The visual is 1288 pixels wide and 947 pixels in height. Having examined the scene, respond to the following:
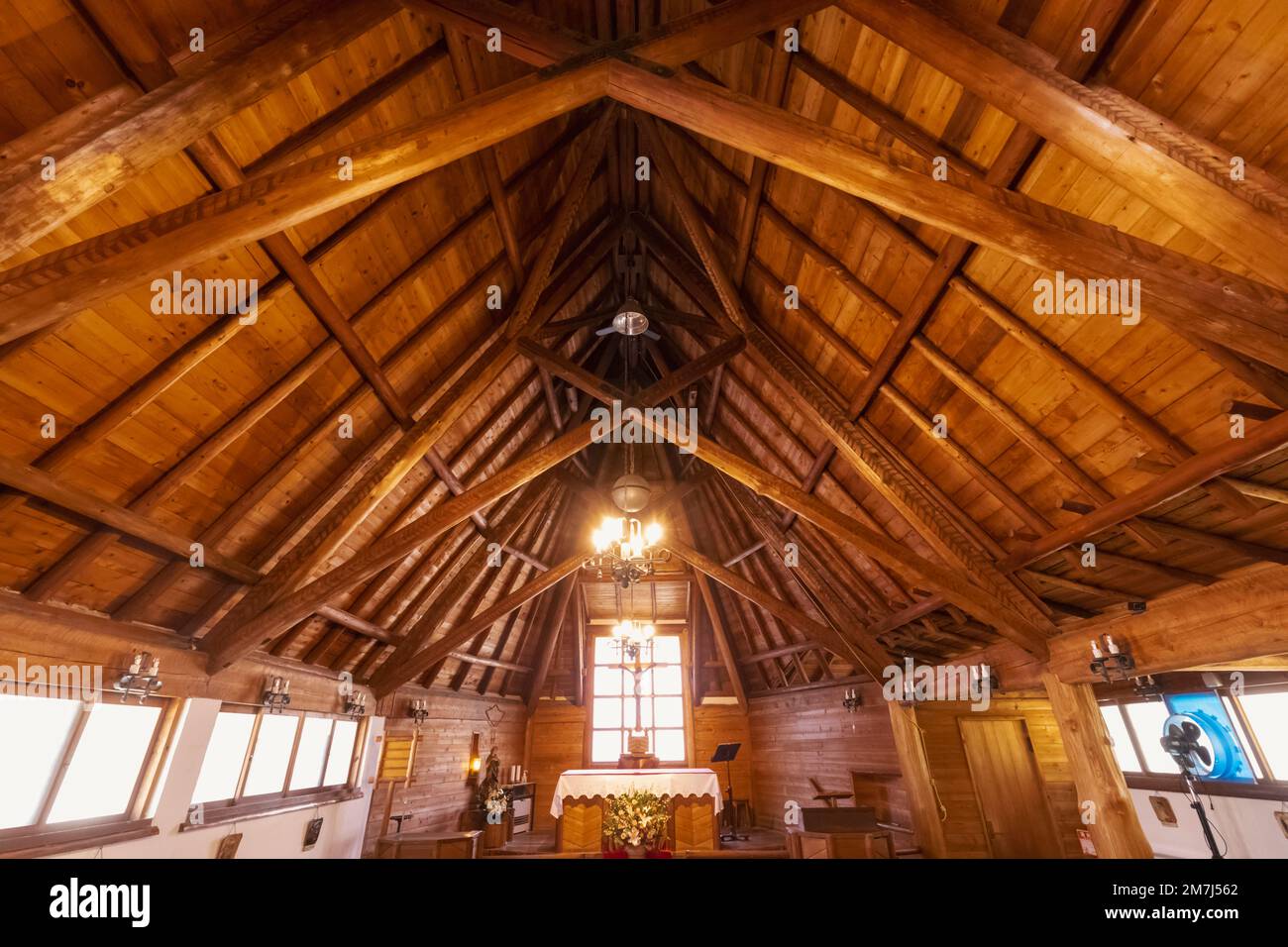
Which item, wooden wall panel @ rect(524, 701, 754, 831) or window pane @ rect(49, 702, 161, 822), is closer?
window pane @ rect(49, 702, 161, 822)

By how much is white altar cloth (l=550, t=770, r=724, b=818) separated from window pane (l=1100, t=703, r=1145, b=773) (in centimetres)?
629

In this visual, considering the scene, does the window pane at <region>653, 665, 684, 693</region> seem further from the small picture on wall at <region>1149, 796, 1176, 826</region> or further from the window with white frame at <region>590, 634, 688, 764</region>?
the small picture on wall at <region>1149, 796, 1176, 826</region>

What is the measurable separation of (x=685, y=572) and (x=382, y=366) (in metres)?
8.25

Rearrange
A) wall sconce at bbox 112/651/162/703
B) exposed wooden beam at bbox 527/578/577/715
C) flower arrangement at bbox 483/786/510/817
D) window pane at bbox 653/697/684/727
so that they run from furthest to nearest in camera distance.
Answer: window pane at bbox 653/697/684/727 → exposed wooden beam at bbox 527/578/577/715 → flower arrangement at bbox 483/786/510/817 → wall sconce at bbox 112/651/162/703

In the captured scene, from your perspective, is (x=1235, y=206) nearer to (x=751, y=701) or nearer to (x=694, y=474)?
(x=694, y=474)

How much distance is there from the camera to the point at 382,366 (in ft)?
17.2

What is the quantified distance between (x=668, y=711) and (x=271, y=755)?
7620mm

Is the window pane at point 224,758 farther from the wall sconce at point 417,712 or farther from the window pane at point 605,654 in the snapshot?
the window pane at point 605,654

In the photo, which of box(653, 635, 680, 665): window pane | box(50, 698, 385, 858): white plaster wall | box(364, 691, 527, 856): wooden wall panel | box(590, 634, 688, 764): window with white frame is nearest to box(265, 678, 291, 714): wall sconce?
box(50, 698, 385, 858): white plaster wall

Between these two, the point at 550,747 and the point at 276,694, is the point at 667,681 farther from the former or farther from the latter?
the point at 276,694

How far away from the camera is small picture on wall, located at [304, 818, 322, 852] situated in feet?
22.9

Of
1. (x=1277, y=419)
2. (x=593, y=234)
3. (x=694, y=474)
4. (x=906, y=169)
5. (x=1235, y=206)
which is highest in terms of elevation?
(x=593, y=234)
